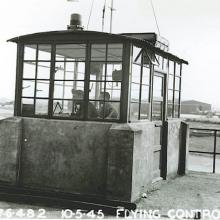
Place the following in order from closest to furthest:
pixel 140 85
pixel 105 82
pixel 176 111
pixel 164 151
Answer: pixel 105 82
pixel 140 85
pixel 164 151
pixel 176 111

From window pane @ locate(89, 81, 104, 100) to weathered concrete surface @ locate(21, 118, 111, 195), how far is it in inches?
22.3

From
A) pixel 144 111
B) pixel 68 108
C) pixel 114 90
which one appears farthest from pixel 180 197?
pixel 68 108

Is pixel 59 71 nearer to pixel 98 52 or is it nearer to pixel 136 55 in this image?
pixel 98 52

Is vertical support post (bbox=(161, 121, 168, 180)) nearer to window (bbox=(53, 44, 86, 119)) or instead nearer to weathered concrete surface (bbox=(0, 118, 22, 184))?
window (bbox=(53, 44, 86, 119))

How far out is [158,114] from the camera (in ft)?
32.6

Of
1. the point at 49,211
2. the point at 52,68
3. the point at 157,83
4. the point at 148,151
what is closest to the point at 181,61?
the point at 157,83

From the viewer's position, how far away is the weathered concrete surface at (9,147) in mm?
8484

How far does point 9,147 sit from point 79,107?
6.03 ft

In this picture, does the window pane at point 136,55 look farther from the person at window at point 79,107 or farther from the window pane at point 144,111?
the person at window at point 79,107

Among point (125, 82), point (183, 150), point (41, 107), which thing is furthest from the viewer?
point (183, 150)

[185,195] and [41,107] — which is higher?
[41,107]

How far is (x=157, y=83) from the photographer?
9641 mm

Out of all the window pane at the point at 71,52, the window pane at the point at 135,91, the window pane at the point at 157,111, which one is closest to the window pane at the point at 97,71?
the window pane at the point at 71,52

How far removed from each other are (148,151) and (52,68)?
2.80 meters
